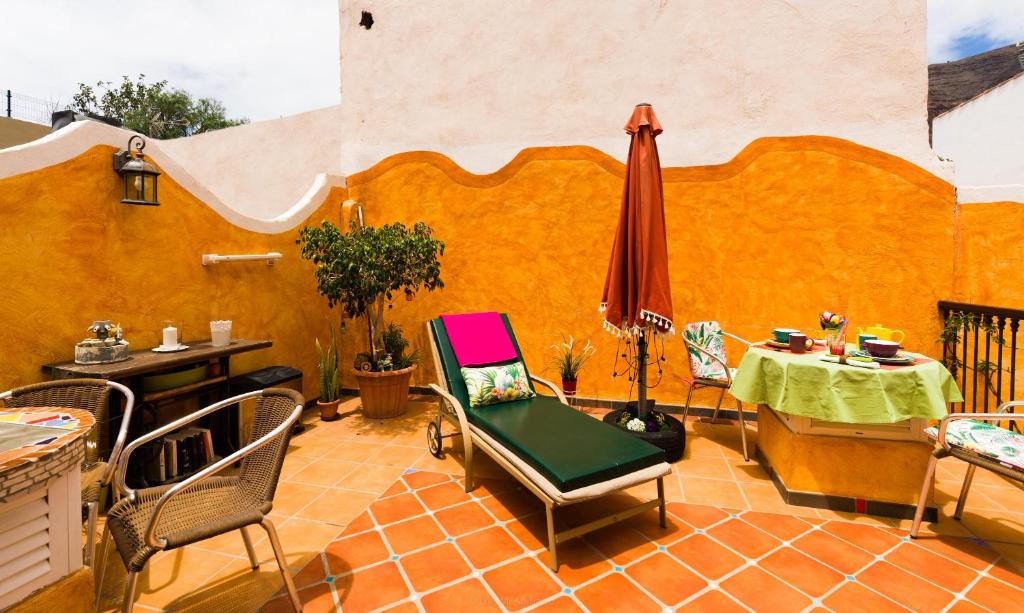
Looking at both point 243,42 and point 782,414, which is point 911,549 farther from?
point 243,42

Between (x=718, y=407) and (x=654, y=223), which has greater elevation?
(x=654, y=223)

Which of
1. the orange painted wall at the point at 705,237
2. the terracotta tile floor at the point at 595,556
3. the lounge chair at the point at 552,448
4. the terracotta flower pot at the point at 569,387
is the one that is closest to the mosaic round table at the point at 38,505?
the terracotta tile floor at the point at 595,556

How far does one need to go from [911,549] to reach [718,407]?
7.06 feet

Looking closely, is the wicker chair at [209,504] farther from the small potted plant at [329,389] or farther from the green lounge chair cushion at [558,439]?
the small potted plant at [329,389]

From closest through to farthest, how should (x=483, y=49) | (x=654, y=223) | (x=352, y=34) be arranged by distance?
(x=654, y=223) < (x=483, y=49) < (x=352, y=34)

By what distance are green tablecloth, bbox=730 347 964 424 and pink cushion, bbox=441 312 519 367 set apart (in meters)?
2.19

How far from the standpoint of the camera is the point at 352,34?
6410 mm

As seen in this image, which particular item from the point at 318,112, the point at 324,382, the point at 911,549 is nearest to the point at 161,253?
the point at 324,382

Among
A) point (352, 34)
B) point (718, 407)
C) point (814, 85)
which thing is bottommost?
point (718, 407)

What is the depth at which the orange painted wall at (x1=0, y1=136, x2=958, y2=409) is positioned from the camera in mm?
3266

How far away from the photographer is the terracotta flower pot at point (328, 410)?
5141 millimetres

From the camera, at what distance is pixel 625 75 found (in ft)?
17.5

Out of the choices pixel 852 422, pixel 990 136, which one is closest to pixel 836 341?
pixel 852 422

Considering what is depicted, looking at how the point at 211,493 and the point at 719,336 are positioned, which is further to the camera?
the point at 719,336
